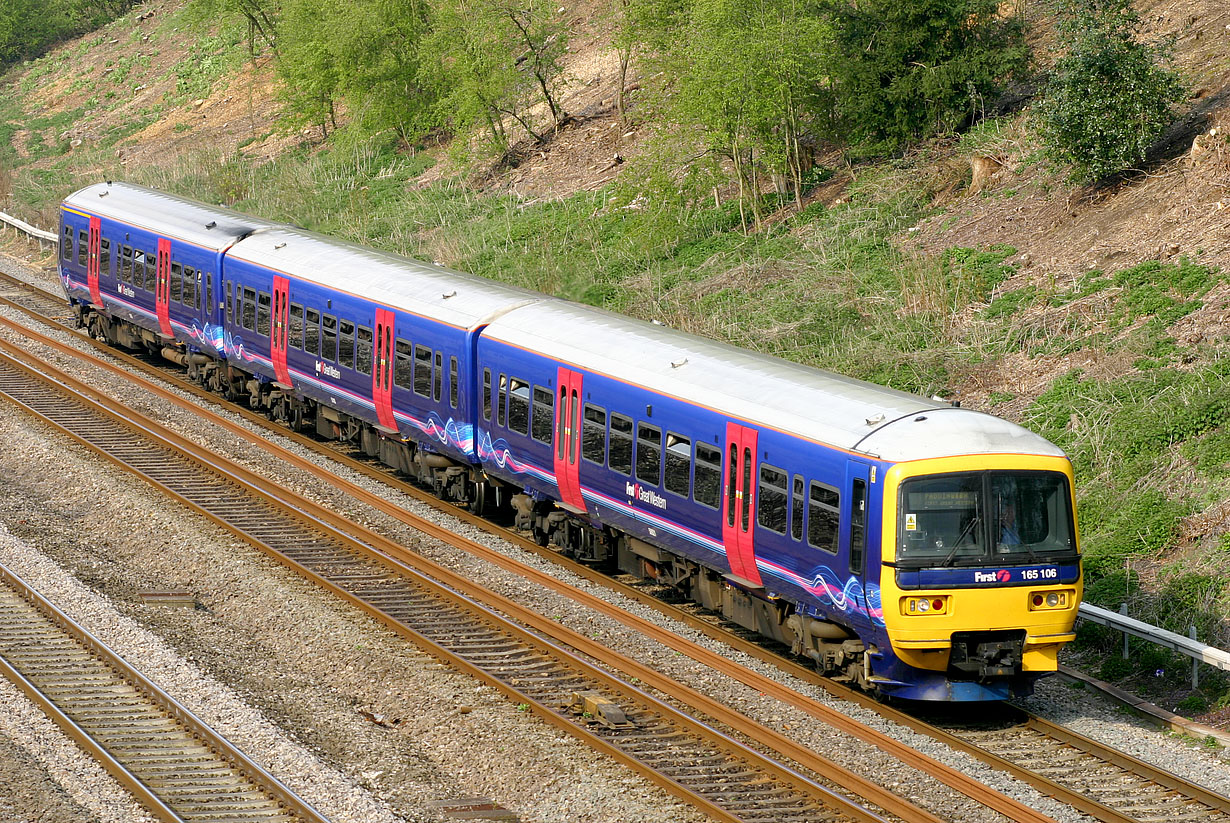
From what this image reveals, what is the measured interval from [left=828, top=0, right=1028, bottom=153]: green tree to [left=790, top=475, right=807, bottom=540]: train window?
644 inches

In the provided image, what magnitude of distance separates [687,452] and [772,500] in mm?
1500

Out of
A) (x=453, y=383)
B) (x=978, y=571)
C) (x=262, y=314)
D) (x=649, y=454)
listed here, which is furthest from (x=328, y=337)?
(x=978, y=571)

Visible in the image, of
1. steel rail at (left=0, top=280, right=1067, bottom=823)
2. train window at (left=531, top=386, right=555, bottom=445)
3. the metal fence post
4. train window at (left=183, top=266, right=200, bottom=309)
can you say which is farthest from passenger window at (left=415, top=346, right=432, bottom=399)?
the metal fence post

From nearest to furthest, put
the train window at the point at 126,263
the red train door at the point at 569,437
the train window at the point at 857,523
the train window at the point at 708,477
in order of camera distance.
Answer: the train window at the point at 857,523 < the train window at the point at 708,477 < the red train door at the point at 569,437 < the train window at the point at 126,263

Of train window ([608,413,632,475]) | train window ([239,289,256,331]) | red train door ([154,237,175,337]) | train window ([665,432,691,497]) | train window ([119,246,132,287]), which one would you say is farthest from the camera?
train window ([119,246,132,287])

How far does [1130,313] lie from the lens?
66.3ft

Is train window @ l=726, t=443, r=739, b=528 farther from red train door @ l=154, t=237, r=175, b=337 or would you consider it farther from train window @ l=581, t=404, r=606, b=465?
red train door @ l=154, t=237, r=175, b=337

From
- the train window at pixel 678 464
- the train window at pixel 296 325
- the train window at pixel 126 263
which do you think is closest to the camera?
the train window at pixel 678 464

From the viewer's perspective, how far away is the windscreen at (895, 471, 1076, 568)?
12.6 metres

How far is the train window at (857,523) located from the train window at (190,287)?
1638cm

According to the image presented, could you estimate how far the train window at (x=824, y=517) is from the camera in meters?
13.3

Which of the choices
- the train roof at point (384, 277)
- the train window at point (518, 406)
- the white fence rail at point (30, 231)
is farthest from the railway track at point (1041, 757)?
the white fence rail at point (30, 231)

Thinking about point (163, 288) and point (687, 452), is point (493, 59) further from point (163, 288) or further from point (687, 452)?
point (687, 452)

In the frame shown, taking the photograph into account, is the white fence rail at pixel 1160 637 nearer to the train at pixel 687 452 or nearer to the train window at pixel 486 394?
the train at pixel 687 452
